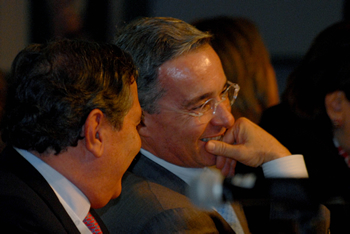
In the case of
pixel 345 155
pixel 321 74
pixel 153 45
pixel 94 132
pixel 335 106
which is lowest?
pixel 345 155

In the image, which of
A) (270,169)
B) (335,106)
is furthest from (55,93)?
(335,106)

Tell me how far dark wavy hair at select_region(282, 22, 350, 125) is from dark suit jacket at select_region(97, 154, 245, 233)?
3.11ft

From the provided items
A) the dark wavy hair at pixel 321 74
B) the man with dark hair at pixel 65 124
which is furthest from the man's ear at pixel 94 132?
the dark wavy hair at pixel 321 74

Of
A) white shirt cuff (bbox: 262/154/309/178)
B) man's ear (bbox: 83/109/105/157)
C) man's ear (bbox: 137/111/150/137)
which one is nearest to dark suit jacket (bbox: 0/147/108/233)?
man's ear (bbox: 83/109/105/157)

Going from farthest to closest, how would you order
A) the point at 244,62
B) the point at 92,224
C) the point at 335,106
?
1. the point at 244,62
2. the point at 335,106
3. the point at 92,224

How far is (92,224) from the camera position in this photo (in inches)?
49.9

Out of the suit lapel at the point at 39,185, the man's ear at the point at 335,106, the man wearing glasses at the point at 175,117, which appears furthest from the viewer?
the man's ear at the point at 335,106

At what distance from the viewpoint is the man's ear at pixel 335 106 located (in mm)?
1953

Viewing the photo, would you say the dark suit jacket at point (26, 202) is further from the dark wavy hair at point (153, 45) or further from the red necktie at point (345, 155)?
the red necktie at point (345, 155)

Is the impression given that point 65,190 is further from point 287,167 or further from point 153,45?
point 287,167

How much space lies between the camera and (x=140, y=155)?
166 centimetres

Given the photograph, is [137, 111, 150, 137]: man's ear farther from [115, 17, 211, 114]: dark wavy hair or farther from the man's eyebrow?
the man's eyebrow

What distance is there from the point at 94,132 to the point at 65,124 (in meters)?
0.09

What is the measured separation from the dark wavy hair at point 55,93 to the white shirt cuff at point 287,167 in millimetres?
865
